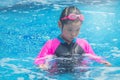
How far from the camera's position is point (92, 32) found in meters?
5.49

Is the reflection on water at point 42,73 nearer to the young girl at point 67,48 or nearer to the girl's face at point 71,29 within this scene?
the young girl at point 67,48

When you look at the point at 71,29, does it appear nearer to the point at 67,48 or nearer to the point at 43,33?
the point at 67,48

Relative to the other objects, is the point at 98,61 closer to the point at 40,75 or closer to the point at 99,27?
the point at 40,75

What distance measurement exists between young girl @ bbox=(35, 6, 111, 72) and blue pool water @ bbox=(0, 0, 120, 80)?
0.44ft

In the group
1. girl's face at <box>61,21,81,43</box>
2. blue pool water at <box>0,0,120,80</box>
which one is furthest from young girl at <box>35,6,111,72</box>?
blue pool water at <box>0,0,120,80</box>

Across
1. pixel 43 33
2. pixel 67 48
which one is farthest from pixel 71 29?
pixel 43 33

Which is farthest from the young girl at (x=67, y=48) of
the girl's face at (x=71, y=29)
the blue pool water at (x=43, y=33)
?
the blue pool water at (x=43, y=33)

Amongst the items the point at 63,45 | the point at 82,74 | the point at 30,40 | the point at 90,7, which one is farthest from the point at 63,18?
the point at 90,7

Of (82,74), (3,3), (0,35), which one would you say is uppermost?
(3,3)

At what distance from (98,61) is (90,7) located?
8.49 ft

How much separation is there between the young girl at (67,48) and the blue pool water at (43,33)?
134mm

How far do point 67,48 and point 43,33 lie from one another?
1.60 meters

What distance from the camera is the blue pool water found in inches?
157

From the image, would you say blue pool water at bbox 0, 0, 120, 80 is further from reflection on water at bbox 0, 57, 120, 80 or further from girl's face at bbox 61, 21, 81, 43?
girl's face at bbox 61, 21, 81, 43
